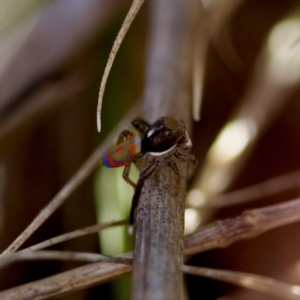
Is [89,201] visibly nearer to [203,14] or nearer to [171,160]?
[171,160]

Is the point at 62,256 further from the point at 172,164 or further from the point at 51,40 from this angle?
the point at 51,40

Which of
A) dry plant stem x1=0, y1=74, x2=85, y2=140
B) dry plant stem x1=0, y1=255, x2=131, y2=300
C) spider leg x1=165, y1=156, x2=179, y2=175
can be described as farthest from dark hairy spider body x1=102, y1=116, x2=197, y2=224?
dry plant stem x1=0, y1=74, x2=85, y2=140

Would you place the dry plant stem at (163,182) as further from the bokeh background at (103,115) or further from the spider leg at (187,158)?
the bokeh background at (103,115)

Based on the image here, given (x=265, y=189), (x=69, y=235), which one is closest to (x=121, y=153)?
(x=69, y=235)

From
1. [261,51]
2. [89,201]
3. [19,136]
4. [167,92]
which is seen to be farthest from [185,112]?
[261,51]

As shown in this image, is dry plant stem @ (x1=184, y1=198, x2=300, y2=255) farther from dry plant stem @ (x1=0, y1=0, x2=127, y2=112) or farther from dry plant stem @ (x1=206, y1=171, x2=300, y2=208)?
dry plant stem @ (x1=0, y1=0, x2=127, y2=112)

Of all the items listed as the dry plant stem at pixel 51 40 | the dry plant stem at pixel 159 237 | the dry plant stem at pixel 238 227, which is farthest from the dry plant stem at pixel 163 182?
the dry plant stem at pixel 51 40

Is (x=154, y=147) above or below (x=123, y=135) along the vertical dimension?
below
